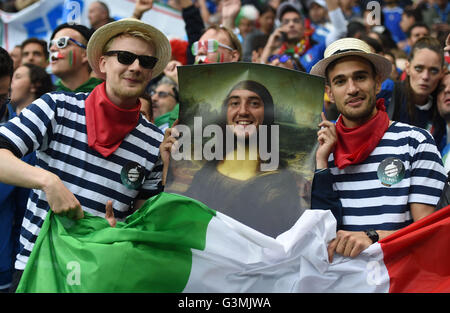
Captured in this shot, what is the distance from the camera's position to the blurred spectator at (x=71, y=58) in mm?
5180

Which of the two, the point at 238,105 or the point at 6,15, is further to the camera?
the point at 6,15

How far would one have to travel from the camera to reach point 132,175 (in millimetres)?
3506

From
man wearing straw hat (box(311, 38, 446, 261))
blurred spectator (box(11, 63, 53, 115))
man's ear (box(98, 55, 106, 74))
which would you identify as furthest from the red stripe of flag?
blurred spectator (box(11, 63, 53, 115))

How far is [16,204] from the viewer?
4.09m

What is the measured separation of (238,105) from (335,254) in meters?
0.93

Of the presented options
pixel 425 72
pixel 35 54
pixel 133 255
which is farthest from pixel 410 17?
pixel 133 255

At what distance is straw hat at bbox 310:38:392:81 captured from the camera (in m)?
3.57

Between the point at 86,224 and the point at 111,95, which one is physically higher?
the point at 111,95

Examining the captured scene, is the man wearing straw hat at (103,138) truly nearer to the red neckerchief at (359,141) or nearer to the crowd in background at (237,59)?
the crowd in background at (237,59)

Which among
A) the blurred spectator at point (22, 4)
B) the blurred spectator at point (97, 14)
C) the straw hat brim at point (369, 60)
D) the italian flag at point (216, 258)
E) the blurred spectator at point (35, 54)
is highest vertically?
the blurred spectator at point (22, 4)

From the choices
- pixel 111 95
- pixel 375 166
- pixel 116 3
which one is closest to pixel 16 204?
pixel 111 95

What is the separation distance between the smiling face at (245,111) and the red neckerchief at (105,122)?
76 cm

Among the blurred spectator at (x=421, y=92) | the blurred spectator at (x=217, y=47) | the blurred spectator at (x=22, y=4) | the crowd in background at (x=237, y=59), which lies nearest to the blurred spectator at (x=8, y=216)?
the crowd in background at (x=237, y=59)
